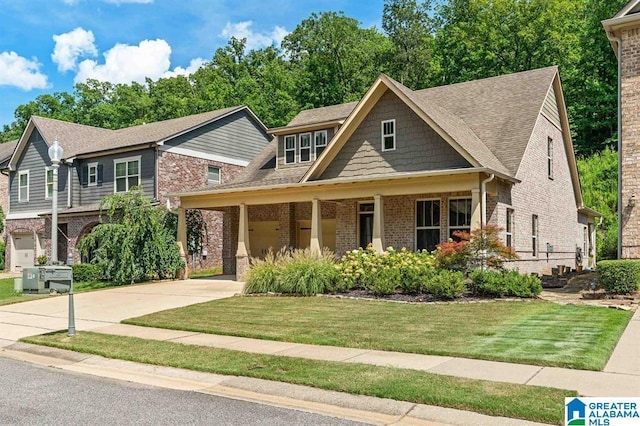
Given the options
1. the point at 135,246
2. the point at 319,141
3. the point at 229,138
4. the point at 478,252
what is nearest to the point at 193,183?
the point at 229,138

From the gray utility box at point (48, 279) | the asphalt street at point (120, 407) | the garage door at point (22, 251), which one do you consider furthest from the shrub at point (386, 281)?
the garage door at point (22, 251)

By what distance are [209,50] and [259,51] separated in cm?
546

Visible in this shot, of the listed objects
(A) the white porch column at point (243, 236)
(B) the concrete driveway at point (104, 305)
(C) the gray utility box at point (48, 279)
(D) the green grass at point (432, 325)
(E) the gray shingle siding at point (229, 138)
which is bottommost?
(B) the concrete driveway at point (104, 305)

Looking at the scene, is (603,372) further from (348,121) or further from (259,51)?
(259,51)

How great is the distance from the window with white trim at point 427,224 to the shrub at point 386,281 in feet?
12.8

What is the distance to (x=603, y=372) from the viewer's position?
739 cm

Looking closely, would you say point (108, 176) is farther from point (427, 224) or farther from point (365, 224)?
point (427, 224)

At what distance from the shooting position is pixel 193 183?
2872 centimetres

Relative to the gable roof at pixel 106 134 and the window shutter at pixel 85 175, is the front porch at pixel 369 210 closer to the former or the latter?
the gable roof at pixel 106 134

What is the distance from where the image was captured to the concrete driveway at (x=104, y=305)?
43.5 ft

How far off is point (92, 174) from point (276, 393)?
25647 millimetres

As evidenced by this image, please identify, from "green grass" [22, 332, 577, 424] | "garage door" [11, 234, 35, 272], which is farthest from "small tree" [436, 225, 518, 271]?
"garage door" [11, 234, 35, 272]

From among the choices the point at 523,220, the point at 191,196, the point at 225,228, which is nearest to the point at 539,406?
the point at 523,220

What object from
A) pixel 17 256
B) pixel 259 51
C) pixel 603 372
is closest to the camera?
pixel 603 372
